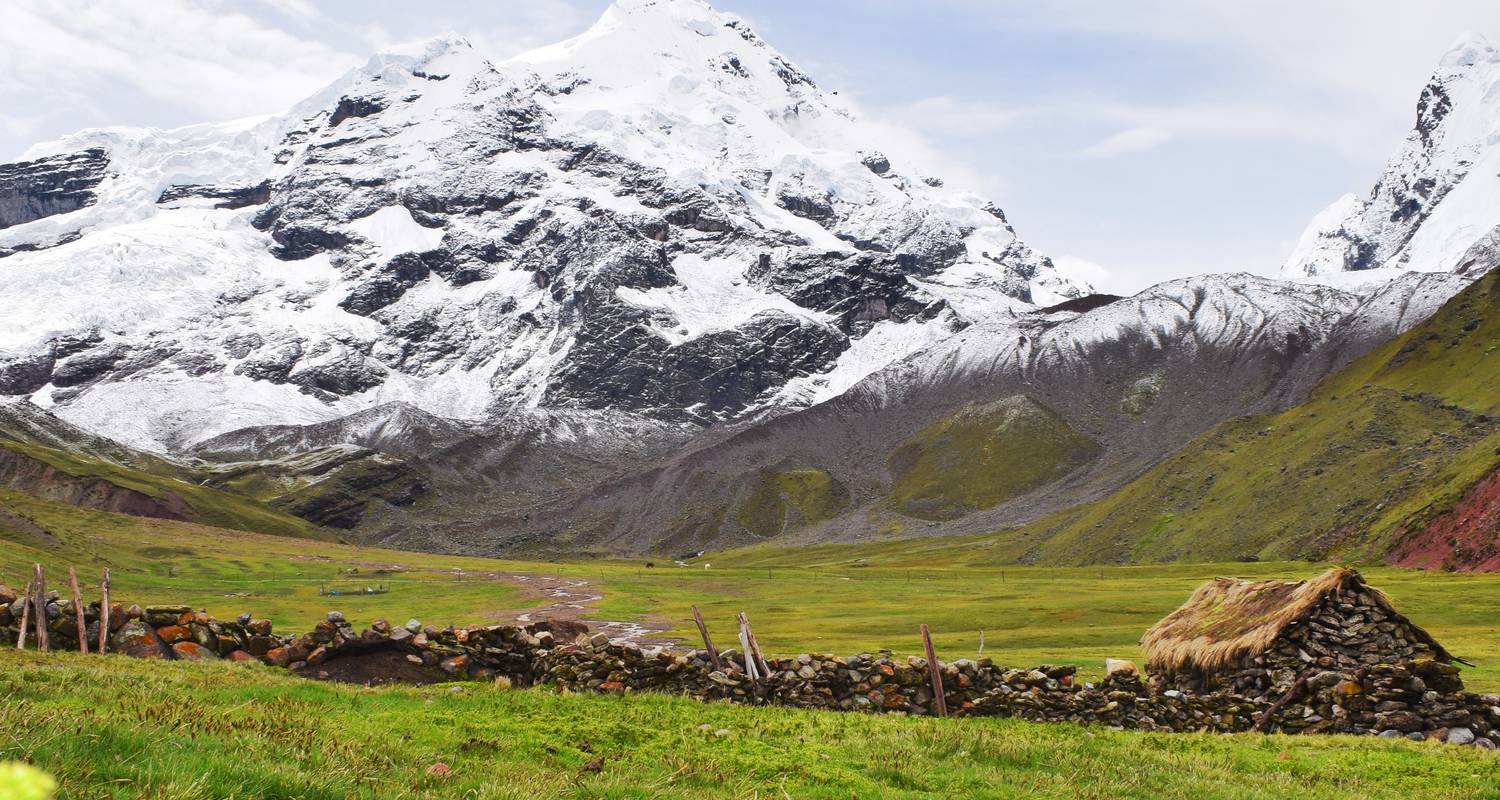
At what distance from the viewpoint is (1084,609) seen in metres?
75.3

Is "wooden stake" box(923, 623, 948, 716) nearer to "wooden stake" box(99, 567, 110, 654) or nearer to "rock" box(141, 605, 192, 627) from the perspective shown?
"rock" box(141, 605, 192, 627)

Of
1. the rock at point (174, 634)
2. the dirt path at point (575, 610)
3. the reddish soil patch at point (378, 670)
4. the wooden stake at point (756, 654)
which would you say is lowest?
the dirt path at point (575, 610)

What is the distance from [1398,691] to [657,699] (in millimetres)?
20014

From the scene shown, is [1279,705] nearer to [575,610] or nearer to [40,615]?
[40,615]

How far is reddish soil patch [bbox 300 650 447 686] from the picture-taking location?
28.5m

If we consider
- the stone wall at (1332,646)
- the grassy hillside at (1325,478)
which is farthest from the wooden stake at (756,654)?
the grassy hillside at (1325,478)

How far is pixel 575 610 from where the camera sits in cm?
9462

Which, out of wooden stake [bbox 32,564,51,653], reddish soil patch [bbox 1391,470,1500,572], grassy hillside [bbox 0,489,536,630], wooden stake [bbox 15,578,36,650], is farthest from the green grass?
reddish soil patch [bbox 1391,470,1500,572]

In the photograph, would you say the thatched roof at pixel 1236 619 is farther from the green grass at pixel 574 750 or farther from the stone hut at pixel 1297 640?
the green grass at pixel 574 750

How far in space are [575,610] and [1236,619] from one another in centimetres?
6876

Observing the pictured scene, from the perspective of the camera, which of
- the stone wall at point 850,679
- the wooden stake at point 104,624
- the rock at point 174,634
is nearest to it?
the stone wall at point 850,679

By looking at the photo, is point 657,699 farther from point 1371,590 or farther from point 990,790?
point 1371,590

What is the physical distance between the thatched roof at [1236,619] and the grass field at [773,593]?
394 centimetres

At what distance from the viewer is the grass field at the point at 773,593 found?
59.1 m
